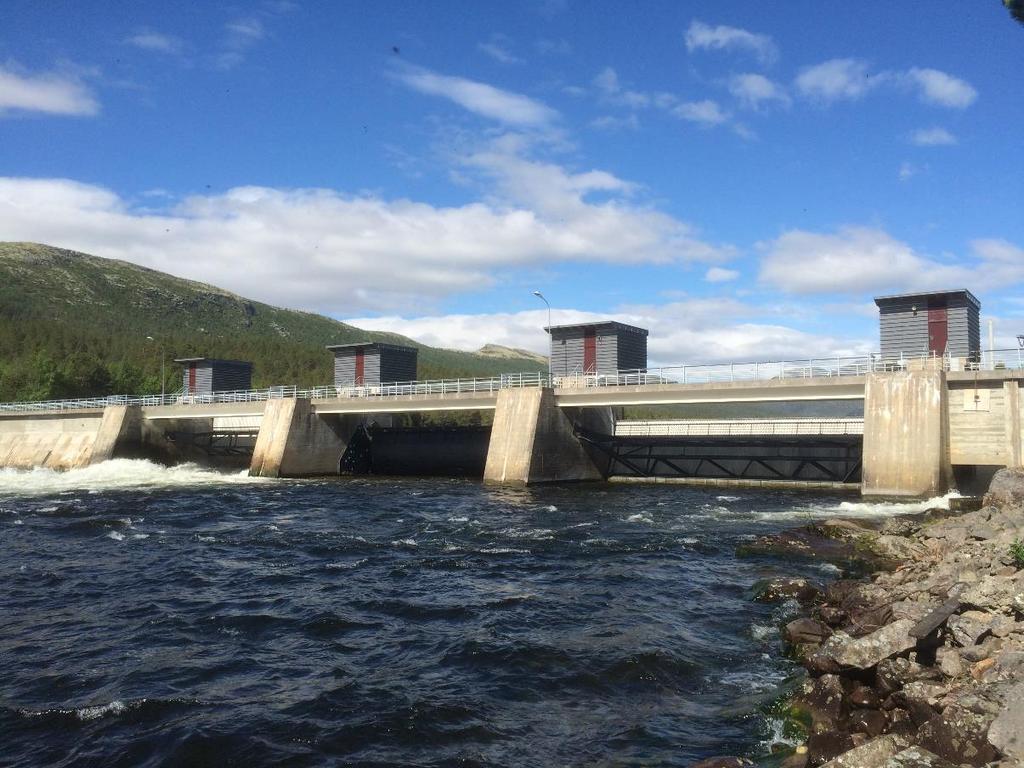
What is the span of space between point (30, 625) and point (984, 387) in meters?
32.4

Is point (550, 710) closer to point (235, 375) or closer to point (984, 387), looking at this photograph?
point (984, 387)

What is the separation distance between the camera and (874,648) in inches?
349

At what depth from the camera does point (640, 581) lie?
647 inches

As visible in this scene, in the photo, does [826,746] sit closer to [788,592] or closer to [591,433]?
[788,592]

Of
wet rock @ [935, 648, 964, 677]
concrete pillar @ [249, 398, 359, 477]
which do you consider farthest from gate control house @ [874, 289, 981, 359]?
concrete pillar @ [249, 398, 359, 477]

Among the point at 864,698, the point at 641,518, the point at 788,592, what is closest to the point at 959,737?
the point at 864,698

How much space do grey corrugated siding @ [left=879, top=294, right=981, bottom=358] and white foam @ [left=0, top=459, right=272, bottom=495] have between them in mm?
35645

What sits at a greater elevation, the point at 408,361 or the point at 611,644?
the point at 408,361

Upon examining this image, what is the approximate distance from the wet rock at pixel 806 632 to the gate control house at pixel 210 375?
5865 cm

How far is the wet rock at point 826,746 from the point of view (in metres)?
7.36

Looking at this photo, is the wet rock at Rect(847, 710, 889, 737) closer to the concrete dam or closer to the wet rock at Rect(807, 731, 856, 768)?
the wet rock at Rect(807, 731, 856, 768)

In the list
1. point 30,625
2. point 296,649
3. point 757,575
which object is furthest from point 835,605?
point 30,625

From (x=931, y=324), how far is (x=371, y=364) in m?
36.0

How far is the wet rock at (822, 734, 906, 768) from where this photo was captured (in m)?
6.57
